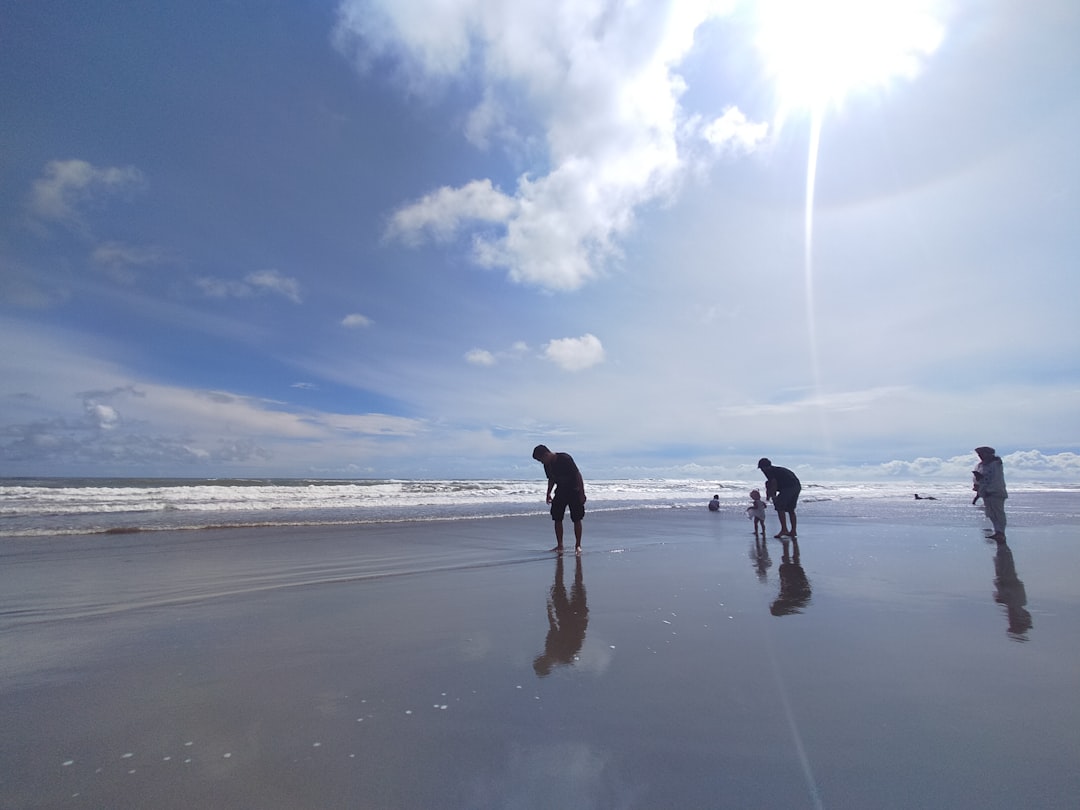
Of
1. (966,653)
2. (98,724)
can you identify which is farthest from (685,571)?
(98,724)

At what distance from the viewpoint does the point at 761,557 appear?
796 cm

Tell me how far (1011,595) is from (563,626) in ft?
15.8

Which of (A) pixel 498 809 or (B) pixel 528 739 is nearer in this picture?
(A) pixel 498 809

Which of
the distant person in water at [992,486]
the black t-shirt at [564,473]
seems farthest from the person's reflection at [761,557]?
the distant person in water at [992,486]

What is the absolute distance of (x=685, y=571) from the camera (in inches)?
264

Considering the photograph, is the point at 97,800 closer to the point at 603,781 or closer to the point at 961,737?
the point at 603,781

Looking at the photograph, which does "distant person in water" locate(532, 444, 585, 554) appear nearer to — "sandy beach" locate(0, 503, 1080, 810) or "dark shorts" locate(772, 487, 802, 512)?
"sandy beach" locate(0, 503, 1080, 810)

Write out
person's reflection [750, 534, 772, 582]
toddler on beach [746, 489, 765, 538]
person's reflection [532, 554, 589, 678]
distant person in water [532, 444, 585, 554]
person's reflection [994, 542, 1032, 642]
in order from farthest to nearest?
1. toddler on beach [746, 489, 765, 538]
2. distant person in water [532, 444, 585, 554]
3. person's reflection [750, 534, 772, 582]
4. person's reflection [994, 542, 1032, 642]
5. person's reflection [532, 554, 589, 678]

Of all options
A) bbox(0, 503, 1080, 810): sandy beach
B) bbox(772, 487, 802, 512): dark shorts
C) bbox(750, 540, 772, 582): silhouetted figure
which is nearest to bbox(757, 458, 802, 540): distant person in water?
bbox(772, 487, 802, 512): dark shorts

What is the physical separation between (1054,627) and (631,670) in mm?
3684

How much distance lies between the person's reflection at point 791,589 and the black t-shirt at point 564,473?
11.8ft

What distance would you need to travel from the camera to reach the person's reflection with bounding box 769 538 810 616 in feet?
15.5

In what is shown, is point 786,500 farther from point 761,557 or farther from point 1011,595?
point 1011,595

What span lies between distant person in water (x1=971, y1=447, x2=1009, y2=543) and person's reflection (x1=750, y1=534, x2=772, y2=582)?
4.36 meters
